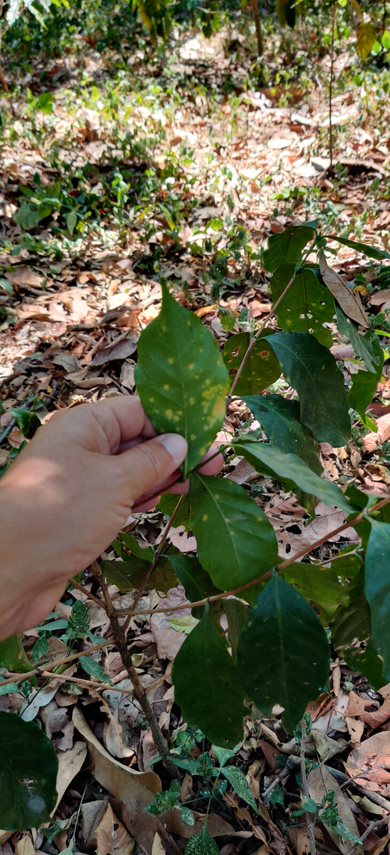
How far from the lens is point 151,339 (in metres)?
0.84

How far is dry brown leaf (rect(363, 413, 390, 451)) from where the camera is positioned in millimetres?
2188

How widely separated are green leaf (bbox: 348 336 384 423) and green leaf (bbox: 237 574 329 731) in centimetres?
48

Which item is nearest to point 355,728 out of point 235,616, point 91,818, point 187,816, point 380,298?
point 187,816

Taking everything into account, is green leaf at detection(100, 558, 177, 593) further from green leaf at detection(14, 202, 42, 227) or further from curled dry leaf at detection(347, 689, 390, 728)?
green leaf at detection(14, 202, 42, 227)

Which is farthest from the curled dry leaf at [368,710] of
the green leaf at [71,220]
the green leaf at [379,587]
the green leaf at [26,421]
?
the green leaf at [71,220]

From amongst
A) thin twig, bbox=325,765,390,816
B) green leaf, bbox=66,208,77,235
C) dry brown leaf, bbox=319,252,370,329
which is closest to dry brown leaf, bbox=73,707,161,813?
thin twig, bbox=325,765,390,816

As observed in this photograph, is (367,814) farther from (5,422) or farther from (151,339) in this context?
(5,422)

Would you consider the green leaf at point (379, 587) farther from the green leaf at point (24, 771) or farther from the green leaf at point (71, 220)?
the green leaf at point (71, 220)

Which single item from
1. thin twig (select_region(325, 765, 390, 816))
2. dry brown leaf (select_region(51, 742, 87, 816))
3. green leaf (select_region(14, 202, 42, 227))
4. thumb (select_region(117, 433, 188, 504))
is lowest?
thin twig (select_region(325, 765, 390, 816))

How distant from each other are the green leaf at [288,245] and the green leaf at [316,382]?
0.19 meters

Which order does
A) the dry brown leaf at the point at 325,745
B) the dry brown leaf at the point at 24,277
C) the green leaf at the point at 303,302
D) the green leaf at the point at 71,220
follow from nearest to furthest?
the green leaf at the point at 303,302, the dry brown leaf at the point at 325,745, the dry brown leaf at the point at 24,277, the green leaf at the point at 71,220

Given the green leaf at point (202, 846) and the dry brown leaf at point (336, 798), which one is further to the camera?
the dry brown leaf at point (336, 798)

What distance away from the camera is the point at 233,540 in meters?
0.81

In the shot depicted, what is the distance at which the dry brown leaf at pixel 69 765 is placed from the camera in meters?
1.45
